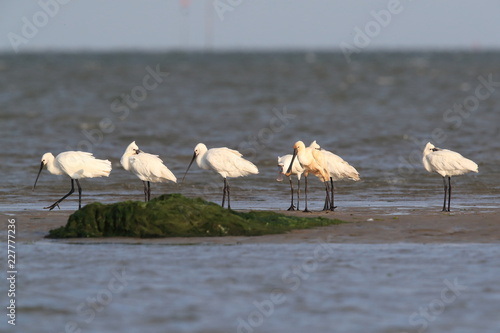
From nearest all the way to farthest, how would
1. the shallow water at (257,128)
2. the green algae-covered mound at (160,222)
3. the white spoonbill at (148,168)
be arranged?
the green algae-covered mound at (160,222) < the white spoonbill at (148,168) < the shallow water at (257,128)

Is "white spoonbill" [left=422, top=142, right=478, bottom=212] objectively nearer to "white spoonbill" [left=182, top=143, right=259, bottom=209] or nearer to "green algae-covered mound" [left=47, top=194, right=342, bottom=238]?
"white spoonbill" [left=182, top=143, right=259, bottom=209]

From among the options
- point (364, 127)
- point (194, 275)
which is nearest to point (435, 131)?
point (364, 127)

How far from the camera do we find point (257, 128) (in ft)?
102

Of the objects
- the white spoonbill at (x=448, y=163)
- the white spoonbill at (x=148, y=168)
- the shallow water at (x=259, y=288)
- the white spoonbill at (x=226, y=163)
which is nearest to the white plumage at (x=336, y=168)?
the white spoonbill at (x=226, y=163)

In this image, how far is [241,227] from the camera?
12.1 m

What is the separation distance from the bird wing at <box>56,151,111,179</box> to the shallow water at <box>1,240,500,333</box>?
4.29 metres

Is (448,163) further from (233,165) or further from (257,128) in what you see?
(257,128)

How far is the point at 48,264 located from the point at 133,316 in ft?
8.13

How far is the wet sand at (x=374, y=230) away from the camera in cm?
1163

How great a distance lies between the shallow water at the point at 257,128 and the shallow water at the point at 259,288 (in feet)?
16.5

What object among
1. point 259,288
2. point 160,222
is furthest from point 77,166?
point 259,288

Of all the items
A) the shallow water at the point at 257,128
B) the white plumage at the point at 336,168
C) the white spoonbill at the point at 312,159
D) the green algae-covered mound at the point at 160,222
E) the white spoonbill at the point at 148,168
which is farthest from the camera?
the shallow water at the point at 257,128

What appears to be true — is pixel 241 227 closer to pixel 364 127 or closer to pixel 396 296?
pixel 396 296

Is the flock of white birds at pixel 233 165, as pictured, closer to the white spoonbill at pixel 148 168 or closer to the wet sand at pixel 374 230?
the white spoonbill at pixel 148 168
